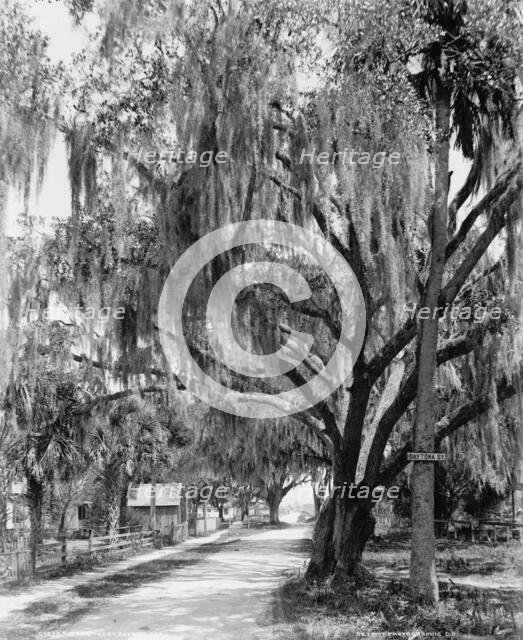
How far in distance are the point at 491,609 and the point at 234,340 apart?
15.6 ft

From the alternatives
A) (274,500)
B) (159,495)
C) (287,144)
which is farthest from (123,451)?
(274,500)

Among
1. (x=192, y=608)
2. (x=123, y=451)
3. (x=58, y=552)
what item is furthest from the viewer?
(x=123, y=451)

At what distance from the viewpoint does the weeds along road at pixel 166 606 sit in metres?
7.72

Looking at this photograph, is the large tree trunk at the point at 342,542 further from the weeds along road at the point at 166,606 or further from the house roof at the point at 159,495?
the house roof at the point at 159,495

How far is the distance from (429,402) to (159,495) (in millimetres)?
28048

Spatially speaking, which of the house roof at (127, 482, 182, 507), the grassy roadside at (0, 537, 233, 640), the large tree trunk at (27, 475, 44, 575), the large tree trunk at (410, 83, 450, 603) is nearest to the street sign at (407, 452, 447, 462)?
the large tree trunk at (410, 83, 450, 603)

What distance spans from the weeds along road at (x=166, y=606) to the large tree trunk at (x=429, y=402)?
75.0 inches

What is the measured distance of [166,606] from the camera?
31.5 ft

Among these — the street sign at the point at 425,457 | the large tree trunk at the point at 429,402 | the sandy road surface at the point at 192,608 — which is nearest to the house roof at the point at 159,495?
the sandy road surface at the point at 192,608

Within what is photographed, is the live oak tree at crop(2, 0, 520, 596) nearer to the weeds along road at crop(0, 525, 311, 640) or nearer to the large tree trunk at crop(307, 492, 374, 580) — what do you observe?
the large tree trunk at crop(307, 492, 374, 580)

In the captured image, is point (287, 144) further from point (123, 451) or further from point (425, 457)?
point (123, 451)

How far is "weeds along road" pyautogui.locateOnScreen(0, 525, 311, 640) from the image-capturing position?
7723mm

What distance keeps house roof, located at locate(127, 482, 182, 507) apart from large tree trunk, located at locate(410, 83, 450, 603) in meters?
23.9

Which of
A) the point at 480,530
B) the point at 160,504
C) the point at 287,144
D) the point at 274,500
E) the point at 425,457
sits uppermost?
the point at 287,144
